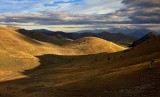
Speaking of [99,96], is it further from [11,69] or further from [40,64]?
[40,64]

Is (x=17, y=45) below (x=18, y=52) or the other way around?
the other way around

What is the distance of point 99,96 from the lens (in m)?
38.7

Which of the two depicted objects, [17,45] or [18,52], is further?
[17,45]

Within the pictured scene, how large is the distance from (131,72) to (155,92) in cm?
966

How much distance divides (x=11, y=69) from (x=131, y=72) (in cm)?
6561

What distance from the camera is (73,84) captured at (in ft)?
159

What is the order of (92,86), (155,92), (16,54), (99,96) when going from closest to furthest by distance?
(155,92), (99,96), (92,86), (16,54)

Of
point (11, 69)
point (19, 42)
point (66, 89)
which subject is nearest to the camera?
point (66, 89)

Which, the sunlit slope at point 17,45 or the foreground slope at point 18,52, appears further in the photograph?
the sunlit slope at point 17,45

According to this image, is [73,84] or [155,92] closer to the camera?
[155,92]

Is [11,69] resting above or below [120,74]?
below

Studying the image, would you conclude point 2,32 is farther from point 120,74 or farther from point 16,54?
point 120,74

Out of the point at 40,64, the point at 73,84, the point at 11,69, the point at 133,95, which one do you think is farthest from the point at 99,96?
the point at 40,64

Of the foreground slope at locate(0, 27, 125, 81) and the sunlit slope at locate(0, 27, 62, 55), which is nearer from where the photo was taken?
the foreground slope at locate(0, 27, 125, 81)
